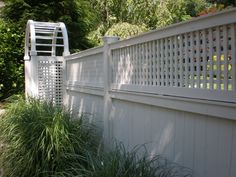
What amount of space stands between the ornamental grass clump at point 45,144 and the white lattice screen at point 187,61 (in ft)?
3.38

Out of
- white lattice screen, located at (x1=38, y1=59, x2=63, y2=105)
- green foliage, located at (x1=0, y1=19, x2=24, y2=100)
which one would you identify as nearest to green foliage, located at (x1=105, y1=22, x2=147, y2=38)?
green foliage, located at (x1=0, y1=19, x2=24, y2=100)

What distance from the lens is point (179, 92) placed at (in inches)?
118

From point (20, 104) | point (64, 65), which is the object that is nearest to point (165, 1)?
point (64, 65)

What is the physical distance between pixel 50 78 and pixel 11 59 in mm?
2790

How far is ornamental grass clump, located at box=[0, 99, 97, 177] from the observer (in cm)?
419

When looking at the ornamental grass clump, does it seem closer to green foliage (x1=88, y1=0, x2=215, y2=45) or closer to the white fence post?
the white fence post

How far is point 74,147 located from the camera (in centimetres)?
441

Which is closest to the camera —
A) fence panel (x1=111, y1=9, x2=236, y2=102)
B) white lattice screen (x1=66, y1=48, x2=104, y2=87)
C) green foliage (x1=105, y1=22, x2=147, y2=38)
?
fence panel (x1=111, y1=9, x2=236, y2=102)

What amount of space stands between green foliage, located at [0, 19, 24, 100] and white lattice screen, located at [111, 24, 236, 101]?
7.10 metres

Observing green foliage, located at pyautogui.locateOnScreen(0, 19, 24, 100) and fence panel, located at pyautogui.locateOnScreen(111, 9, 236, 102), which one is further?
green foliage, located at pyautogui.locateOnScreen(0, 19, 24, 100)

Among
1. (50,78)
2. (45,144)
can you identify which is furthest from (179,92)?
(50,78)

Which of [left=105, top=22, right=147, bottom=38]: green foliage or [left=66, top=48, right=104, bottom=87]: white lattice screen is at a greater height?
[left=105, top=22, right=147, bottom=38]: green foliage

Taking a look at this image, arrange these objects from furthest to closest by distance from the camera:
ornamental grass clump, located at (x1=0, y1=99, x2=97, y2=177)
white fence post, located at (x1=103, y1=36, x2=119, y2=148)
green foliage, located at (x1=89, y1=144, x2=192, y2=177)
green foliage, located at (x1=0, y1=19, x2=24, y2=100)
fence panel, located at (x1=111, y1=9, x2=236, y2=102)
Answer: green foliage, located at (x1=0, y1=19, x2=24, y2=100)
white fence post, located at (x1=103, y1=36, x2=119, y2=148)
ornamental grass clump, located at (x1=0, y1=99, x2=97, y2=177)
green foliage, located at (x1=89, y1=144, x2=192, y2=177)
fence panel, located at (x1=111, y1=9, x2=236, y2=102)

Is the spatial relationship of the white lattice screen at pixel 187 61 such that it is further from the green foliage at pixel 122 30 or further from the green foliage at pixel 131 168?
the green foliage at pixel 122 30
